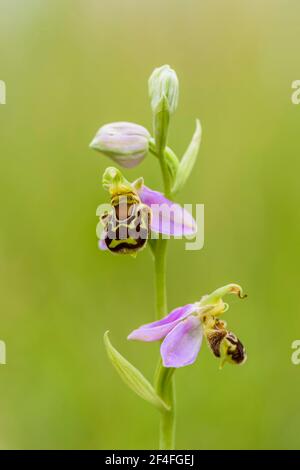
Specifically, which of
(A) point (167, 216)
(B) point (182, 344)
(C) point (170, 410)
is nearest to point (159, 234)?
(A) point (167, 216)

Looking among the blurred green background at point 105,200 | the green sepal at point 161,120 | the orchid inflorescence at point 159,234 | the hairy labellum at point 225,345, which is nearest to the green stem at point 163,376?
the orchid inflorescence at point 159,234

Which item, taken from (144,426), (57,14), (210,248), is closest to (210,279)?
(210,248)

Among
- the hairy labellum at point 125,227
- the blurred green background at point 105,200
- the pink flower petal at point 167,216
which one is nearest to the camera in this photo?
the hairy labellum at point 125,227

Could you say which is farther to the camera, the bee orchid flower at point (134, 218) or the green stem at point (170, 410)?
the green stem at point (170, 410)

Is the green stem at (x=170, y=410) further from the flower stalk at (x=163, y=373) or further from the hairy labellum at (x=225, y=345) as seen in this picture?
the hairy labellum at (x=225, y=345)

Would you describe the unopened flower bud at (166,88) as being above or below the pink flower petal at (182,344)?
above

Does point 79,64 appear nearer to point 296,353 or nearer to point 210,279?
point 210,279

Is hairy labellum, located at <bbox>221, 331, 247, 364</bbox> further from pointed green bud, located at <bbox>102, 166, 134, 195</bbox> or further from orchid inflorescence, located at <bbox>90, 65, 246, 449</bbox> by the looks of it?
pointed green bud, located at <bbox>102, 166, 134, 195</bbox>

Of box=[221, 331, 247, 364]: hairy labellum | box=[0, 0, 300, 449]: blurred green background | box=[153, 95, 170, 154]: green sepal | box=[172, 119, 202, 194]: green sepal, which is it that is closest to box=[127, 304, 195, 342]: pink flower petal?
box=[221, 331, 247, 364]: hairy labellum
